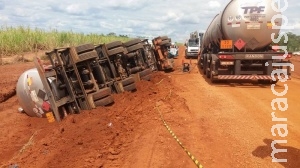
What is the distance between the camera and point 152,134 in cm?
606

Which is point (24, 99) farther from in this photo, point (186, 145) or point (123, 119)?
point (186, 145)

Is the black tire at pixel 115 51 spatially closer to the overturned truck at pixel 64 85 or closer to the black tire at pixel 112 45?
the black tire at pixel 112 45

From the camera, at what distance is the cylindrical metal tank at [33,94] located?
721cm

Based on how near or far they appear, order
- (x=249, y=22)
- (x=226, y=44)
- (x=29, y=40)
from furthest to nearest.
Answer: (x=29, y=40) < (x=226, y=44) < (x=249, y=22)

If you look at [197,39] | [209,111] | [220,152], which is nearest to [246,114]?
[209,111]

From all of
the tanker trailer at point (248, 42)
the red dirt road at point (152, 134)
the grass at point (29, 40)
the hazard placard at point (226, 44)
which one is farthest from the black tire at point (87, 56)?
the grass at point (29, 40)

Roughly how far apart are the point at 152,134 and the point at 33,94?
316 centimetres

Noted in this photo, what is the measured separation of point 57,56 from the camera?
7215 mm

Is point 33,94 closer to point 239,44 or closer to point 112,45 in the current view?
point 112,45

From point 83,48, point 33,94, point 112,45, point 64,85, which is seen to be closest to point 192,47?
point 112,45

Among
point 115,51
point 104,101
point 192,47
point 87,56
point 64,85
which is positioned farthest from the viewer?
point 192,47

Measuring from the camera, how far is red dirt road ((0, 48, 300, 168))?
500 centimetres

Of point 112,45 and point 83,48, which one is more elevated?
point 83,48

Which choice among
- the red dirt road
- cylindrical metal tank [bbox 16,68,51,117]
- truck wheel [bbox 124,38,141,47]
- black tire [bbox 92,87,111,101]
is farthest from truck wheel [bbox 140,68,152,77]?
cylindrical metal tank [bbox 16,68,51,117]
